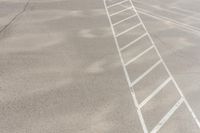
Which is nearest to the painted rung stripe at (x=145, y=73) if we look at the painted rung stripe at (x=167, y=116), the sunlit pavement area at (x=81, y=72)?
the sunlit pavement area at (x=81, y=72)

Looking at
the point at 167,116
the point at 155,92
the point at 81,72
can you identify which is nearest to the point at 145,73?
the point at 155,92

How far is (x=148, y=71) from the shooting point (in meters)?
10.9

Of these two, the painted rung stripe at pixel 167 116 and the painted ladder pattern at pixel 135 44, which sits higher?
the painted ladder pattern at pixel 135 44

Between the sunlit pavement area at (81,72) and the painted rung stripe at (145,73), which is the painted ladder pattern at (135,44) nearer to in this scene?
the painted rung stripe at (145,73)

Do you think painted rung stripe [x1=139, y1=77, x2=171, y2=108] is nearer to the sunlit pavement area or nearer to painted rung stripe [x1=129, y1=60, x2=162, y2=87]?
the sunlit pavement area

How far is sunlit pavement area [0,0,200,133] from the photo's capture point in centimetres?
802

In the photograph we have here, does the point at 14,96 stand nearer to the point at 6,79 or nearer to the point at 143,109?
the point at 6,79

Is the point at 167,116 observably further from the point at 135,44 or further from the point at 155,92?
the point at 135,44

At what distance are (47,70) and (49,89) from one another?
1090mm

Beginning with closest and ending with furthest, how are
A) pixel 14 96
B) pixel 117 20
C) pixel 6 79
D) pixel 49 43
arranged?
pixel 14 96 → pixel 6 79 → pixel 49 43 → pixel 117 20

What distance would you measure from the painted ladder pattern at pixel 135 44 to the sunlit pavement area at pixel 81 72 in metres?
0.10

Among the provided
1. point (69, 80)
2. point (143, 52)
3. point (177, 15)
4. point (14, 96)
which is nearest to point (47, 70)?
point (69, 80)

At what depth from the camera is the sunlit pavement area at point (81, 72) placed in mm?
8023

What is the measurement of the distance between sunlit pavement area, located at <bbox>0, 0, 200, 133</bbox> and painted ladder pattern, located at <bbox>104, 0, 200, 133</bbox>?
0.34ft
